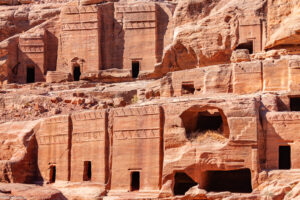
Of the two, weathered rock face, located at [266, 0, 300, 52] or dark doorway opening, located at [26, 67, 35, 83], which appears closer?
weathered rock face, located at [266, 0, 300, 52]

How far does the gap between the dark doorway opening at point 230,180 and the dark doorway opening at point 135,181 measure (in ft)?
10.7

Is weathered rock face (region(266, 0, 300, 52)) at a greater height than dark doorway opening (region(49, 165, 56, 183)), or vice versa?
weathered rock face (region(266, 0, 300, 52))

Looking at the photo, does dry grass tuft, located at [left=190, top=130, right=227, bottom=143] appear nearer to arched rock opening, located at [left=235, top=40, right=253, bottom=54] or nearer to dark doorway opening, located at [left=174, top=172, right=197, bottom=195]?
dark doorway opening, located at [left=174, top=172, right=197, bottom=195]

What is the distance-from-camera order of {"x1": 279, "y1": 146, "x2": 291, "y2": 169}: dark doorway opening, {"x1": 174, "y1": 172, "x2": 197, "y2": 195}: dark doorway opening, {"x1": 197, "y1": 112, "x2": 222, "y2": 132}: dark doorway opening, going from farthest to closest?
1. {"x1": 197, "y1": 112, "x2": 222, "y2": 132}: dark doorway opening
2. {"x1": 174, "y1": 172, "x2": 197, "y2": 195}: dark doorway opening
3. {"x1": 279, "y1": 146, "x2": 291, "y2": 169}: dark doorway opening

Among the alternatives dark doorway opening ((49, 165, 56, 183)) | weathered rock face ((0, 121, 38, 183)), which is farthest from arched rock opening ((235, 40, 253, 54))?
dark doorway opening ((49, 165, 56, 183))

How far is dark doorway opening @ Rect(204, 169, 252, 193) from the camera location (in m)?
29.1

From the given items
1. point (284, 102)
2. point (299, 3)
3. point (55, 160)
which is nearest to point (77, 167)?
point (55, 160)

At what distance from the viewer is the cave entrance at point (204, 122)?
91.5ft

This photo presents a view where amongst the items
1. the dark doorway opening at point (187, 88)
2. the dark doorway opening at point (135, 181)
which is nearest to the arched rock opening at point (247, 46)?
the dark doorway opening at point (187, 88)

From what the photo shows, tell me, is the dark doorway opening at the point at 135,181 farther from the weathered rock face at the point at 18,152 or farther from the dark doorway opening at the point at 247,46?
the dark doorway opening at the point at 247,46

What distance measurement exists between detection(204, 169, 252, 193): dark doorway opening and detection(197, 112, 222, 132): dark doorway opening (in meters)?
2.07

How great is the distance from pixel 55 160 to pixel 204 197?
8.70 metres

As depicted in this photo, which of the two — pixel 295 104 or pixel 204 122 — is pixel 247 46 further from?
pixel 204 122

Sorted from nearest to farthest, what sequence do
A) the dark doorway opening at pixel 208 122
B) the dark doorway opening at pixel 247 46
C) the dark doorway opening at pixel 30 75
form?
the dark doorway opening at pixel 208 122, the dark doorway opening at pixel 247 46, the dark doorway opening at pixel 30 75
